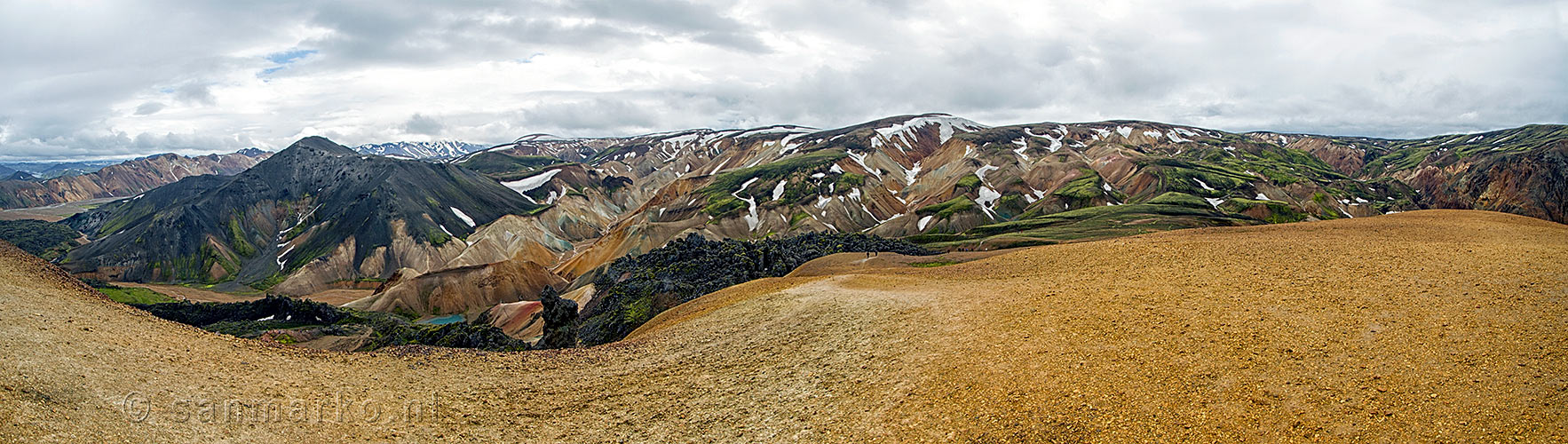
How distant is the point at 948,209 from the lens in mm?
107188

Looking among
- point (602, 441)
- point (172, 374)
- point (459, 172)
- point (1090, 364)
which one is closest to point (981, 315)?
point (1090, 364)

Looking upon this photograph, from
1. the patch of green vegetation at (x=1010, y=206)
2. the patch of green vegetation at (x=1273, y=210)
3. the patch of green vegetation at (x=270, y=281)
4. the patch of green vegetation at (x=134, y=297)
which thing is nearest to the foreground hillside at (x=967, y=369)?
the patch of green vegetation at (x=134, y=297)

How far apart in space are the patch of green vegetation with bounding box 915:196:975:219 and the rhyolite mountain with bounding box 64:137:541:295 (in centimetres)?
8694

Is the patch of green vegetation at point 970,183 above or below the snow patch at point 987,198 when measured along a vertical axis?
above

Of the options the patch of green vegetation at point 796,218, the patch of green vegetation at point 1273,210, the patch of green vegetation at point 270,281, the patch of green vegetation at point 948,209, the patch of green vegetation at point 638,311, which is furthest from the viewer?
the patch of green vegetation at point 796,218

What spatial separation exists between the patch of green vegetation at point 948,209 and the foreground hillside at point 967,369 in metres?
81.7

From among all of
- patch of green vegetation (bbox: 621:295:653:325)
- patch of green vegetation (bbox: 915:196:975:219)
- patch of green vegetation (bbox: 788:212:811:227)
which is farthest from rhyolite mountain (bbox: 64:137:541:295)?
patch of green vegetation (bbox: 621:295:653:325)

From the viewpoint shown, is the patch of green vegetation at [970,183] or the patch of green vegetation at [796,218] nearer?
the patch of green vegetation at [796,218]

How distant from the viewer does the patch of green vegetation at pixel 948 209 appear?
10594cm

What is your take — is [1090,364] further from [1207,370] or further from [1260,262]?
[1260,262]

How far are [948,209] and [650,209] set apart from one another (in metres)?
67.5

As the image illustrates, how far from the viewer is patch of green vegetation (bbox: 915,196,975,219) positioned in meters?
106

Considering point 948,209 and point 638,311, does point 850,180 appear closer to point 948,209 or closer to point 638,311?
point 948,209

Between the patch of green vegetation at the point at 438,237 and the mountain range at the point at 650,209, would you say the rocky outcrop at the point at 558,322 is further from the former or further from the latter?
the patch of green vegetation at the point at 438,237
